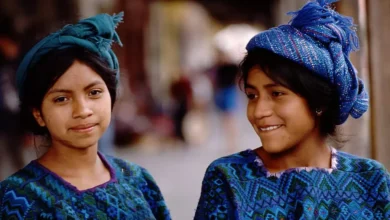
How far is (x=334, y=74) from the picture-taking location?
2842 millimetres

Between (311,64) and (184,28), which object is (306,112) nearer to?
(311,64)

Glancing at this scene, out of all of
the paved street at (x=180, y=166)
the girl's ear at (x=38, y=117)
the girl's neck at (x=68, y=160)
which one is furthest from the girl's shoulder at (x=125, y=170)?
the paved street at (x=180, y=166)

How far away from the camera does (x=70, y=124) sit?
2.94 meters

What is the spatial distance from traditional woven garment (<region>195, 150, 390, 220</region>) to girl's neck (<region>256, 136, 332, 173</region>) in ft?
0.12

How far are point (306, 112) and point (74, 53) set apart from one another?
3.38 ft

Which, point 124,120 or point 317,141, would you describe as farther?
point 124,120

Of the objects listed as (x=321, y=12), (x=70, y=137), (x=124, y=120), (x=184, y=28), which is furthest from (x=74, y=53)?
(x=184, y=28)

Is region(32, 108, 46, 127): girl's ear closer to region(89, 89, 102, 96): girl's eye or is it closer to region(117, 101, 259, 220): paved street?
region(89, 89, 102, 96): girl's eye

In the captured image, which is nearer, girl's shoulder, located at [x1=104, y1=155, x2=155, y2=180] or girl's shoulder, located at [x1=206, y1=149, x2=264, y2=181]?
girl's shoulder, located at [x1=206, y1=149, x2=264, y2=181]

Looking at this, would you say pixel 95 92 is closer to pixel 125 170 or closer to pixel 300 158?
pixel 125 170

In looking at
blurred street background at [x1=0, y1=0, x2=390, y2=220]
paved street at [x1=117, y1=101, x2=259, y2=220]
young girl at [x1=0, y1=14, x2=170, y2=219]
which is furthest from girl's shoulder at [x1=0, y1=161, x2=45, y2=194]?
paved street at [x1=117, y1=101, x2=259, y2=220]

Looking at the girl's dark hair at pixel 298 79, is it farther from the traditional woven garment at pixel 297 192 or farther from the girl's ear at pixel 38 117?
the girl's ear at pixel 38 117

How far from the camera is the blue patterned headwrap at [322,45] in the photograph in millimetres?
2803

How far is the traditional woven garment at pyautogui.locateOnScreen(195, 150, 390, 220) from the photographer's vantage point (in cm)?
285
